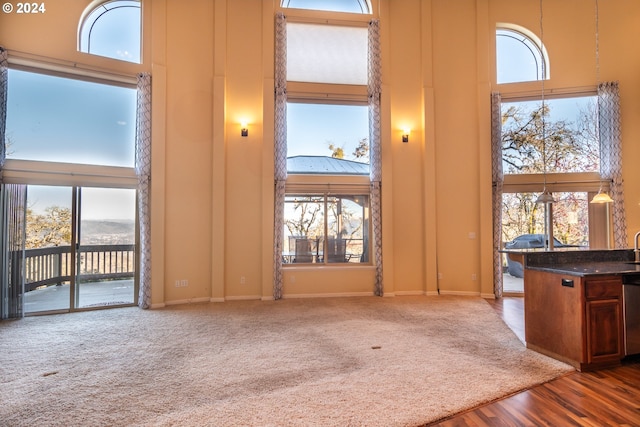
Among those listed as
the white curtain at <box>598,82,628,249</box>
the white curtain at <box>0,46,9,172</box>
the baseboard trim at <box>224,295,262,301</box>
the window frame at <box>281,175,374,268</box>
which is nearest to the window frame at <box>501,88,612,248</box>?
the white curtain at <box>598,82,628,249</box>

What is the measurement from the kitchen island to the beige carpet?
8.4 inches

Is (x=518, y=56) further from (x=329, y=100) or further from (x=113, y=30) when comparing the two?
(x=113, y=30)

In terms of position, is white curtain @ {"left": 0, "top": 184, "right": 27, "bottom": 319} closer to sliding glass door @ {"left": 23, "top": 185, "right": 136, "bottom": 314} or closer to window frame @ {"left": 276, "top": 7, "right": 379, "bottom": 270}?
sliding glass door @ {"left": 23, "top": 185, "right": 136, "bottom": 314}

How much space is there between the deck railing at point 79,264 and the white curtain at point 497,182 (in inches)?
254

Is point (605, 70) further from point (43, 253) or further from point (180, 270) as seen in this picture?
point (43, 253)

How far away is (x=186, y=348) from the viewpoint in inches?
141

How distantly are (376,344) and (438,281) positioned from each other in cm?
299

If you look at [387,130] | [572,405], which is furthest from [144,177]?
[572,405]

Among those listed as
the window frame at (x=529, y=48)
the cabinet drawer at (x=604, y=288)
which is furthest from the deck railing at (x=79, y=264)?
the window frame at (x=529, y=48)

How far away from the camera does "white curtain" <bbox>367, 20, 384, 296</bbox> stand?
606 centimetres

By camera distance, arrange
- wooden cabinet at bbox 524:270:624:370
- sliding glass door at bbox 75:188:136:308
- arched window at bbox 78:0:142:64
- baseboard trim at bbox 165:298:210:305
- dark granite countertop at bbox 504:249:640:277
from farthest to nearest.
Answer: baseboard trim at bbox 165:298:210:305 → arched window at bbox 78:0:142:64 → sliding glass door at bbox 75:188:136:308 → dark granite countertop at bbox 504:249:640:277 → wooden cabinet at bbox 524:270:624:370

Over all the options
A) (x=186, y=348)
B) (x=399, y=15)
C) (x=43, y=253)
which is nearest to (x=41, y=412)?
(x=186, y=348)

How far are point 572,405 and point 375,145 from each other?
4.63 metres

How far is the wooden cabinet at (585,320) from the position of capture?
3.04 m
